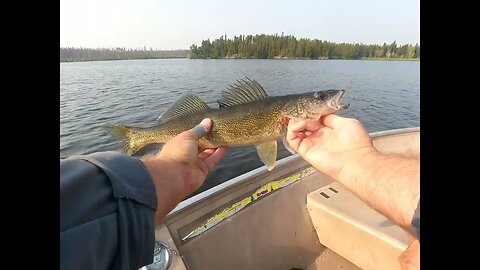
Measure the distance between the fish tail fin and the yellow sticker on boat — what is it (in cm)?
152

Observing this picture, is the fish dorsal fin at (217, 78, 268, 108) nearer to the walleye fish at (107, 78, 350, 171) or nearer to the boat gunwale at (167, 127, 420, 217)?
the walleye fish at (107, 78, 350, 171)

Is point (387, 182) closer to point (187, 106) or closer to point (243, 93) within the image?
point (243, 93)

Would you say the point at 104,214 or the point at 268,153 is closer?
the point at 104,214

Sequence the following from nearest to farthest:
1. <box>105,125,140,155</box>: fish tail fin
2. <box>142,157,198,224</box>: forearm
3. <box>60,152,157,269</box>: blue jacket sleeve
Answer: <box>60,152,157,269</box>: blue jacket sleeve → <box>142,157,198,224</box>: forearm → <box>105,125,140,155</box>: fish tail fin

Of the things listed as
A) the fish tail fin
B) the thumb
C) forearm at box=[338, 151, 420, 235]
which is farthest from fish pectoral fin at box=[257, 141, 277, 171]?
the fish tail fin

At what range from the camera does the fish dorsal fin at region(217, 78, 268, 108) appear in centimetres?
348

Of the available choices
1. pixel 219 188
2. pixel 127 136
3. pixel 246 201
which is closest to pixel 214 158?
pixel 219 188

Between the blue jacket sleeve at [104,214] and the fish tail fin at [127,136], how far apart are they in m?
2.75

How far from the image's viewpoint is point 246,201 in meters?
2.99

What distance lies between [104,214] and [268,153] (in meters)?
2.52

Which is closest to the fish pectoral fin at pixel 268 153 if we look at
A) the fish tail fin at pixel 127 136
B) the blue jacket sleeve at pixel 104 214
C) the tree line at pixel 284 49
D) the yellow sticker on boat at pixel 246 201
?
the yellow sticker on boat at pixel 246 201

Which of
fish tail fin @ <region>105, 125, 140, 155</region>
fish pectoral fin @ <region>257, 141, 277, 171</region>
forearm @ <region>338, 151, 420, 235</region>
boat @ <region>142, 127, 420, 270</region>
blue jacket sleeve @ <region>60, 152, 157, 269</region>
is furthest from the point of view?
fish tail fin @ <region>105, 125, 140, 155</region>

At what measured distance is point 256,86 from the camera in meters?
3.49

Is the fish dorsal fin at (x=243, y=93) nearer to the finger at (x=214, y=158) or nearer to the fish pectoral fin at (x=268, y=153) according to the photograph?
the fish pectoral fin at (x=268, y=153)
